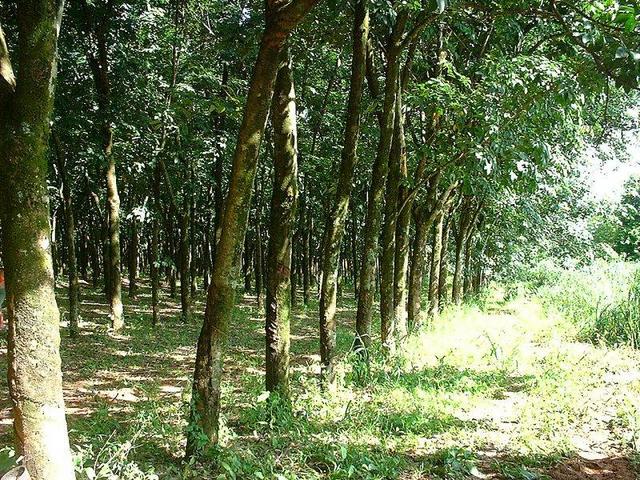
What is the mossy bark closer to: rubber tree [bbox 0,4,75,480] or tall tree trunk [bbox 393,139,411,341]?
tall tree trunk [bbox 393,139,411,341]

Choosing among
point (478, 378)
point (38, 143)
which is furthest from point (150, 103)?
point (38, 143)

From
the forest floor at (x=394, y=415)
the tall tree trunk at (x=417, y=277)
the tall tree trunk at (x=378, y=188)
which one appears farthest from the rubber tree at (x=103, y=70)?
the tall tree trunk at (x=417, y=277)

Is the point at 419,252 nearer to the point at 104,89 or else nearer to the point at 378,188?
the point at 378,188

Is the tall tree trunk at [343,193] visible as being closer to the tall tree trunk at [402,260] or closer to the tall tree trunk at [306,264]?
the tall tree trunk at [402,260]

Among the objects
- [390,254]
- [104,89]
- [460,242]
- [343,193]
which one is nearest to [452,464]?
[343,193]

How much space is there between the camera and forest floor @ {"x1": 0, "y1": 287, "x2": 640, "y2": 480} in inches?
178

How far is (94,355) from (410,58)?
7.41m

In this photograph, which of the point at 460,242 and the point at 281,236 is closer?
the point at 281,236

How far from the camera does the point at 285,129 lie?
562cm

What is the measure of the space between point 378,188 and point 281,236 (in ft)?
8.74

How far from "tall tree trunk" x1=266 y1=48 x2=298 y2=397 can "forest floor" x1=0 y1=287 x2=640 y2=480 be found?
37cm

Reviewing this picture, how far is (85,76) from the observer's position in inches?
477

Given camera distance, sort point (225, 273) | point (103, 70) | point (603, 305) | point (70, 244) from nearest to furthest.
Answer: point (225, 273)
point (603, 305)
point (70, 244)
point (103, 70)

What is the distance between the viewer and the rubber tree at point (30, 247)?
2.90 m
